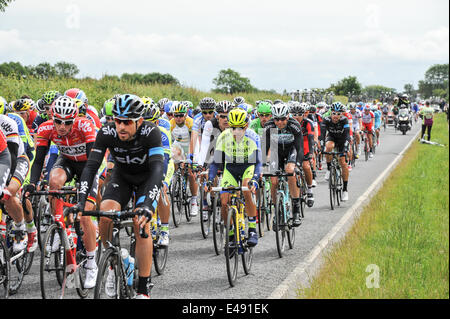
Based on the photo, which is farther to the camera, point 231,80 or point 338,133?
point 231,80

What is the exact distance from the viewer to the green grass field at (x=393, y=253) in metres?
6.31

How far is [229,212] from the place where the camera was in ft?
22.7

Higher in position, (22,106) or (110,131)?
(22,106)

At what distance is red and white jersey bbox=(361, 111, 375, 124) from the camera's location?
24.2 metres

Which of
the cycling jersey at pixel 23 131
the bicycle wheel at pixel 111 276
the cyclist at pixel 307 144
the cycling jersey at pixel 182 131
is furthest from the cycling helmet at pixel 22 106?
the bicycle wheel at pixel 111 276

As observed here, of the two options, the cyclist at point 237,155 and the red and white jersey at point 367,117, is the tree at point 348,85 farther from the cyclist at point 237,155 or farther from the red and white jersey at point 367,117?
the cyclist at point 237,155

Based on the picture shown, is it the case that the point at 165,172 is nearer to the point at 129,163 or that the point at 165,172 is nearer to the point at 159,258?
the point at 159,258

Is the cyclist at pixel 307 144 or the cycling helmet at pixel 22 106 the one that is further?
the cyclist at pixel 307 144

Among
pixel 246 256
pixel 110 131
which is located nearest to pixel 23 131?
pixel 110 131

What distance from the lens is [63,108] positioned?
256 inches

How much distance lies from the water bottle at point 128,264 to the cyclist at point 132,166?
100 millimetres

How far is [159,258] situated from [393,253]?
129 inches
